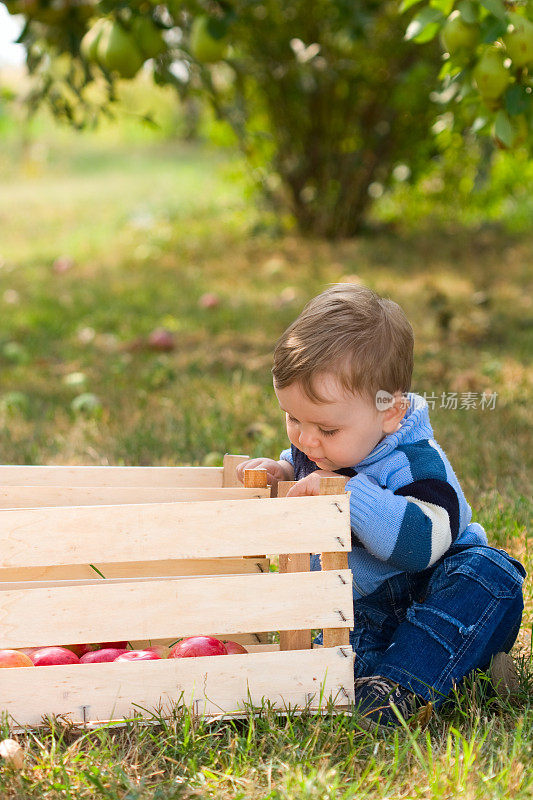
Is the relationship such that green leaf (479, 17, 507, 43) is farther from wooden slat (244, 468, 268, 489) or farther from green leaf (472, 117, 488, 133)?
wooden slat (244, 468, 268, 489)

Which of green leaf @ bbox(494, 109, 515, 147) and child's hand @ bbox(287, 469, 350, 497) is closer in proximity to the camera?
child's hand @ bbox(287, 469, 350, 497)

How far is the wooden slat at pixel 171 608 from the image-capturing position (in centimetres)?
180

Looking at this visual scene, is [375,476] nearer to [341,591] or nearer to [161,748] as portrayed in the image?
[341,591]

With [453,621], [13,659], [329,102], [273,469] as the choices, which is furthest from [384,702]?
[329,102]

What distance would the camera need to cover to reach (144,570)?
236 centimetres

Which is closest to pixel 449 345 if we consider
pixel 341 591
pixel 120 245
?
pixel 341 591

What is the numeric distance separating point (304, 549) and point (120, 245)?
24.2 ft

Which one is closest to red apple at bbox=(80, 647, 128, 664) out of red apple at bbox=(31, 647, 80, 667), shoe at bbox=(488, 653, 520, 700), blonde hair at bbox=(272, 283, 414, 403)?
red apple at bbox=(31, 647, 80, 667)

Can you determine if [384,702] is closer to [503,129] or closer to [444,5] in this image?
[503,129]

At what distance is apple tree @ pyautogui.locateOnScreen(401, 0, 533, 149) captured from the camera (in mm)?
2531

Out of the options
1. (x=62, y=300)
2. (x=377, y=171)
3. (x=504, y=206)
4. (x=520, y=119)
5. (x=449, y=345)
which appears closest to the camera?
(x=520, y=119)

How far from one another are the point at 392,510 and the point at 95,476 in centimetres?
83

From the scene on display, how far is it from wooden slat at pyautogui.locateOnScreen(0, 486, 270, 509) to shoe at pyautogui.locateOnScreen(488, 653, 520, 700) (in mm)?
625

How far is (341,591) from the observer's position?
1.86m
